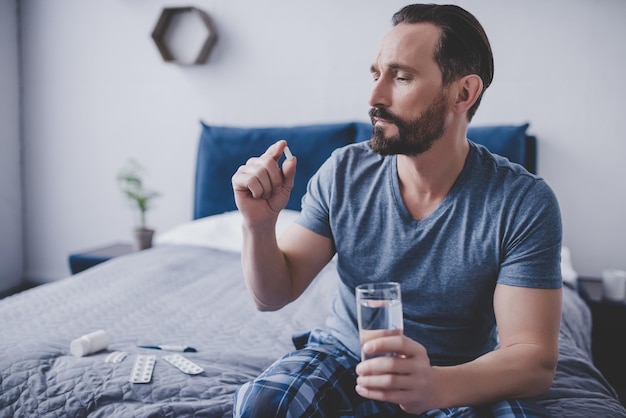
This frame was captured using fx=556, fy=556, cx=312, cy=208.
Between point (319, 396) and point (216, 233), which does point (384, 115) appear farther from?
point (216, 233)

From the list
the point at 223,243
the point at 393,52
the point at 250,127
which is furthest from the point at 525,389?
the point at 250,127

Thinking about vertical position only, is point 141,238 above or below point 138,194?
below

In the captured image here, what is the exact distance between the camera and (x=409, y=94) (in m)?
1.16

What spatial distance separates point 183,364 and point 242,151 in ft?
5.37

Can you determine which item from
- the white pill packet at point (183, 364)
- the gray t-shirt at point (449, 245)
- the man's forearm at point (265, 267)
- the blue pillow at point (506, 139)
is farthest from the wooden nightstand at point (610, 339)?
the white pill packet at point (183, 364)

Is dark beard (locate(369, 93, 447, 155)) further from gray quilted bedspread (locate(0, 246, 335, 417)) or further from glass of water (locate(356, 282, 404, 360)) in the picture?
gray quilted bedspread (locate(0, 246, 335, 417))

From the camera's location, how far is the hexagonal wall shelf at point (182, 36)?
3.00 meters

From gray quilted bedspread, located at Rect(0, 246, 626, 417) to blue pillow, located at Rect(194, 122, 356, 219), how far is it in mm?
461

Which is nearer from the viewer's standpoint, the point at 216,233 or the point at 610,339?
the point at 610,339

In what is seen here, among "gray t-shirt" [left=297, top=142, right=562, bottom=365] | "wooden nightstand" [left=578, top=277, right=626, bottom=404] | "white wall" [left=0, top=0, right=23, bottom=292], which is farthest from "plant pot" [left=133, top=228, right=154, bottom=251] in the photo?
"wooden nightstand" [left=578, top=277, right=626, bottom=404]

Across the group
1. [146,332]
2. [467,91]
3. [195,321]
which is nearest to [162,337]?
[146,332]

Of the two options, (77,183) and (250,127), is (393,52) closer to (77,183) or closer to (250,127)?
(250,127)

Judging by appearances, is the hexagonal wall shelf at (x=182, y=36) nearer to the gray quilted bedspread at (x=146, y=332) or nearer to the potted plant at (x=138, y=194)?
the potted plant at (x=138, y=194)

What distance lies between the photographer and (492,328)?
3.96 ft
